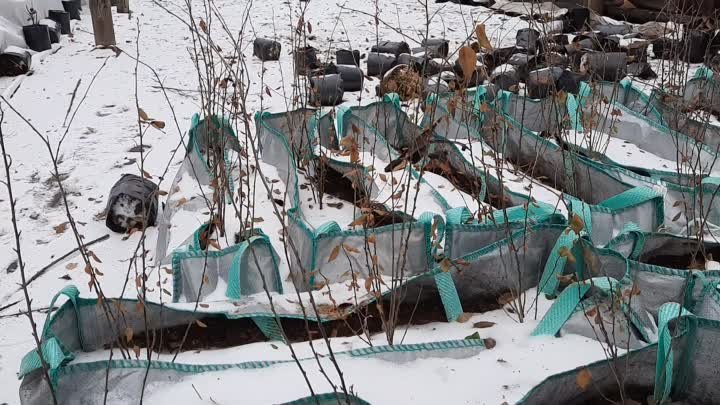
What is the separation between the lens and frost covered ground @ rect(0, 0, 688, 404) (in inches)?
62.7

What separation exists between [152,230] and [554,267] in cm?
150

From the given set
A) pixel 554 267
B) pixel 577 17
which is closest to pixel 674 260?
pixel 554 267

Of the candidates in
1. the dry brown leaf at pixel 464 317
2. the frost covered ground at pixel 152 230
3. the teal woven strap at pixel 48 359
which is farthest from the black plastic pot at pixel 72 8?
the dry brown leaf at pixel 464 317

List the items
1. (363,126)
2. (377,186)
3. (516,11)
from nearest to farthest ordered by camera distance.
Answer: (377,186) < (363,126) < (516,11)

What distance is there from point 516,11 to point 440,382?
19.1 ft

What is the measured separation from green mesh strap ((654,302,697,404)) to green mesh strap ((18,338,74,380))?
4.29ft

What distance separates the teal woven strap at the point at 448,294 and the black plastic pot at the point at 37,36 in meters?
4.37

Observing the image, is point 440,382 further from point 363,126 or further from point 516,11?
point 516,11

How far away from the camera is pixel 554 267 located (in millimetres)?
1974

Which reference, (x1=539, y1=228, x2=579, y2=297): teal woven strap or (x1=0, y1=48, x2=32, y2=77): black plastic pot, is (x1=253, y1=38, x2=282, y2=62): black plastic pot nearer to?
(x1=0, y1=48, x2=32, y2=77): black plastic pot

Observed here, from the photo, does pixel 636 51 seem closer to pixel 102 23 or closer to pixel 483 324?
pixel 483 324

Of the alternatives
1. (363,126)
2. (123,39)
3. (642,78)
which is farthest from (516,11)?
(363,126)

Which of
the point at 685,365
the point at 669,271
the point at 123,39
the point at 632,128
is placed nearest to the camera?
the point at 685,365

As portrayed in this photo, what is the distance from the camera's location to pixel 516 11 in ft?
22.3
